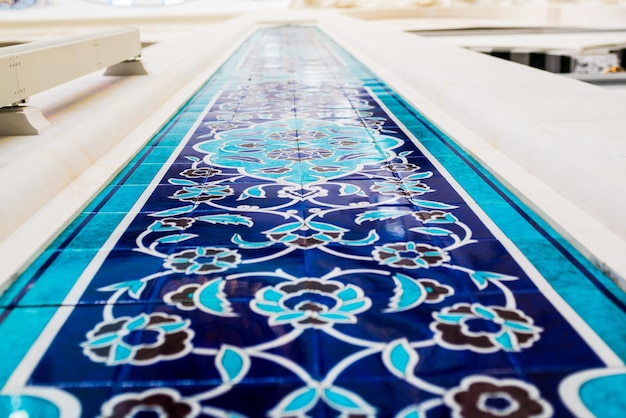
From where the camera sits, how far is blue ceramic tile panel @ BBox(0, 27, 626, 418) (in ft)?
3.16

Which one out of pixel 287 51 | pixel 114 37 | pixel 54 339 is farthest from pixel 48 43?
pixel 287 51

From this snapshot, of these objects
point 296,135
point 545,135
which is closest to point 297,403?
point 545,135

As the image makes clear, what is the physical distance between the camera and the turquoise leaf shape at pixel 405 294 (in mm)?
1208

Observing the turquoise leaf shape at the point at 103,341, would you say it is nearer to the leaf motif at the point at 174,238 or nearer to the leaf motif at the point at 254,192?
the leaf motif at the point at 174,238

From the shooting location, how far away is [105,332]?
44.7 inches

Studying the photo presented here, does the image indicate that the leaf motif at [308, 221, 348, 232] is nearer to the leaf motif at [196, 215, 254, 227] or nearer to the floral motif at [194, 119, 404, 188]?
the leaf motif at [196, 215, 254, 227]

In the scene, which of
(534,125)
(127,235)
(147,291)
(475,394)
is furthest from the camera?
(534,125)

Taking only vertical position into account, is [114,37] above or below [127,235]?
above

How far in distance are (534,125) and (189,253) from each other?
49.1 inches

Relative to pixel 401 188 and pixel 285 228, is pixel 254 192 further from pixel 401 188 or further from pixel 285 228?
pixel 401 188

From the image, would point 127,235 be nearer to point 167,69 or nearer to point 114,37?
point 114,37

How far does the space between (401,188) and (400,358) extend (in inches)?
35.2

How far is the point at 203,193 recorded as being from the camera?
187cm

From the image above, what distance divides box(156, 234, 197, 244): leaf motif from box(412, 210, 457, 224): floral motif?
A: 56 centimetres
